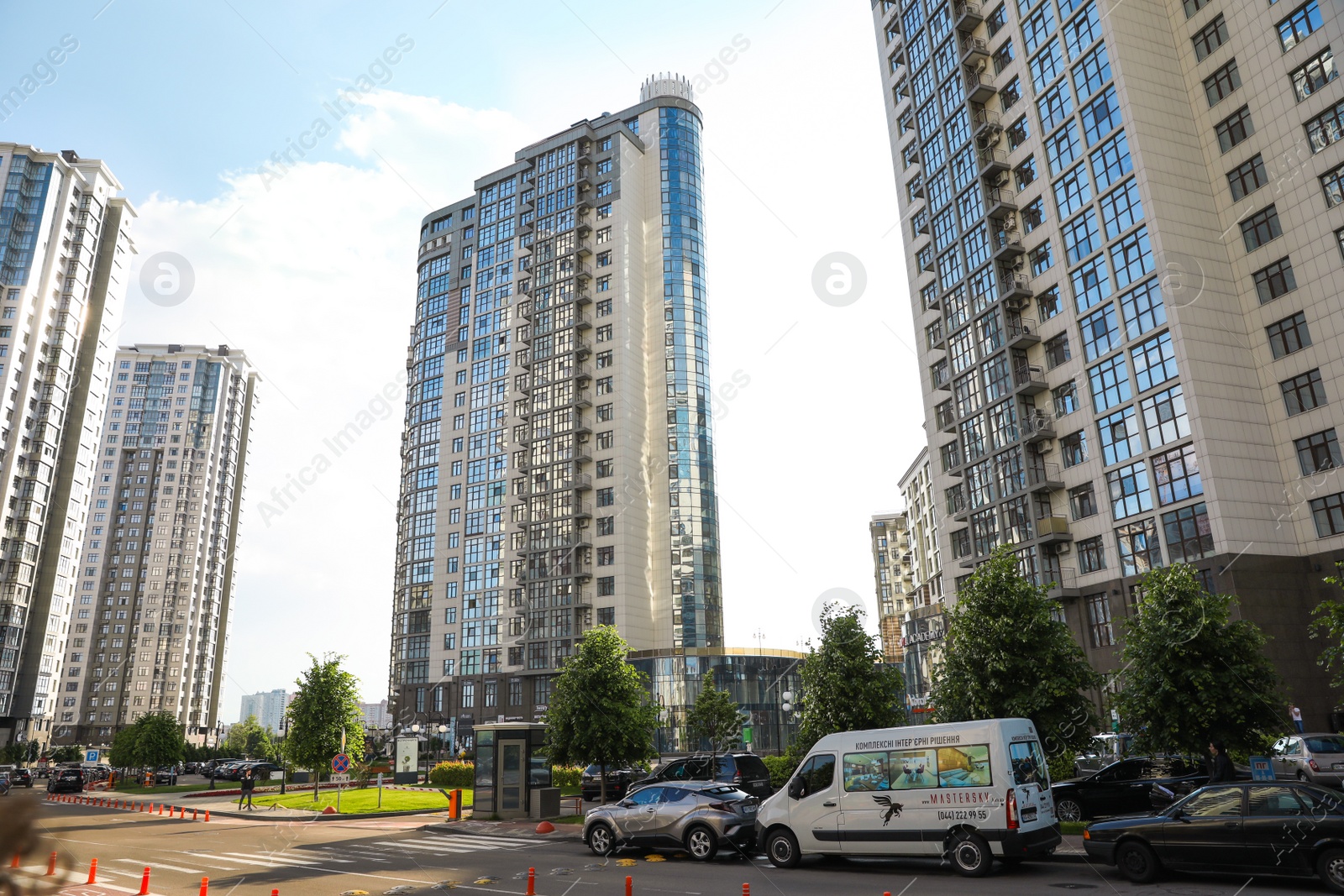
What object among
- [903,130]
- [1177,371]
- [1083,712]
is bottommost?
[1083,712]

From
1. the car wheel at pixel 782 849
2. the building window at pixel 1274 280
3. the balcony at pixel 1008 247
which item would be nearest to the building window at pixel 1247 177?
the building window at pixel 1274 280

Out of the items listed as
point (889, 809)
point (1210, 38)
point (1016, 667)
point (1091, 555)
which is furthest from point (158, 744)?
point (1210, 38)

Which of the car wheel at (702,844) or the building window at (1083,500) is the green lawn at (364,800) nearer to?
the car wheel at (702,844)

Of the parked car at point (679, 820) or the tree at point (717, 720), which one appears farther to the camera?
the tree at point (717, 720)

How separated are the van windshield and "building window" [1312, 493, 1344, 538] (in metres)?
30.7

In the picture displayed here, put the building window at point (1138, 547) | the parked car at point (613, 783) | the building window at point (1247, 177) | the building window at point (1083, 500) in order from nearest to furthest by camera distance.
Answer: the parked car at point (613, 783) < the building window at point (1138, 547) < the building window at point (1247, 177) < the building window at point (1083, 500)

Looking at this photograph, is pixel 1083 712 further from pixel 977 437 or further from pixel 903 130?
pixel 903 130

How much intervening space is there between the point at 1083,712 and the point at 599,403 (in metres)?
64.1

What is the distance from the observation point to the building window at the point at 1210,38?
148 ft

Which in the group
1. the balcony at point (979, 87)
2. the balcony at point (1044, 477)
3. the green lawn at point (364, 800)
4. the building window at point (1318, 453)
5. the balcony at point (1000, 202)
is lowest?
the green lawn at point (364, 800)

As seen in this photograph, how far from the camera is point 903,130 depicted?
64.9m

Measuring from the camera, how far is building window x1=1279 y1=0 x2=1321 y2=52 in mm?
39875

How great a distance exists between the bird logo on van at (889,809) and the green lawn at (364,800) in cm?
2475

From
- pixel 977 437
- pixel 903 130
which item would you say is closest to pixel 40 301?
pixel 903 130
